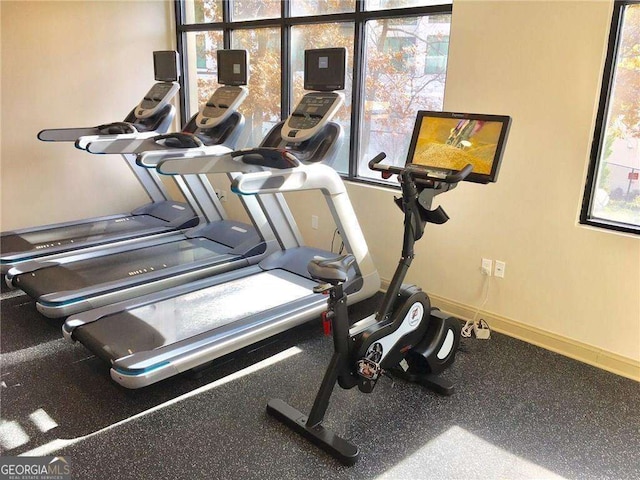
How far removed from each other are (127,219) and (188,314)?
2503mm

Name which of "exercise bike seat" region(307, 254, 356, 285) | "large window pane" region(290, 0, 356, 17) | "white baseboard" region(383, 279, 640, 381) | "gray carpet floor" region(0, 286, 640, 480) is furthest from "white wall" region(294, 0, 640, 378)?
"exercise bike seat" region(307, 254, 356, 285)

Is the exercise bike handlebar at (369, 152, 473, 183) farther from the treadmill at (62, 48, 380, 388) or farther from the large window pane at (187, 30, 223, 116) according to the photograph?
the large window pane at (187, 30, 223, 116)

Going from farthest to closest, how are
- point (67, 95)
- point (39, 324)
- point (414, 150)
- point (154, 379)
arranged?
1. point (67, 95)
2. point (39, 324)
3. point (414, 150)
4. point (154, 379)

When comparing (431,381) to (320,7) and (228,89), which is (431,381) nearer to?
(228,89)

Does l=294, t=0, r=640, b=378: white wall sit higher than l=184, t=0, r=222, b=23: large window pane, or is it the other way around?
l=184, t=0, r=222, b=23: large window pane

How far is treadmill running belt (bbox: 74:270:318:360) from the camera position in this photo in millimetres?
3059

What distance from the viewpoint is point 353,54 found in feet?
14.5

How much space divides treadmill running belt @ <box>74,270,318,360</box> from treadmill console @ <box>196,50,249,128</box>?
4.90 feet

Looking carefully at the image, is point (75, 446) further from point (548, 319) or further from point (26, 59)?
point (26, 59)

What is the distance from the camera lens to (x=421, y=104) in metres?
4.12

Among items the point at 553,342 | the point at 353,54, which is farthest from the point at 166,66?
the point at 553,342

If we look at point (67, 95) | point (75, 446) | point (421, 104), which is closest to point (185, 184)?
point (67, 95)

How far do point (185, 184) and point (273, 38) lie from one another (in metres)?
1.64

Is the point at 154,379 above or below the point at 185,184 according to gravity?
below
